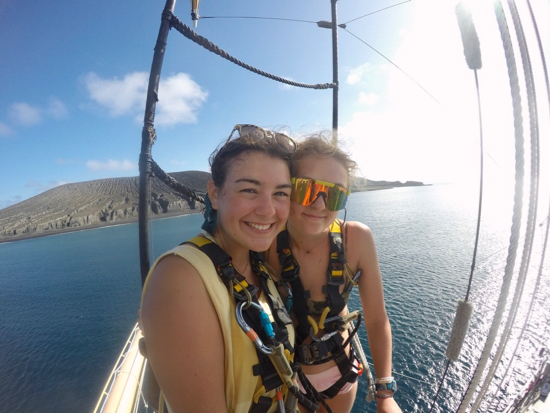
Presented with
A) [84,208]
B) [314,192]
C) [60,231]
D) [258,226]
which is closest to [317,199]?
[314,192]

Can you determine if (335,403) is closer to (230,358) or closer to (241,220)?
(230,358)

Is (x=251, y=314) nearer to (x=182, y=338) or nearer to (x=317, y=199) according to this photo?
(x=182, y=338)

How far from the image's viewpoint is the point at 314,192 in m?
1.77

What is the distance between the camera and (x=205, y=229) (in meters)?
1.53

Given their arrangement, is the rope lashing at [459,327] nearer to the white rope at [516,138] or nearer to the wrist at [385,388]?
the white rope at [516,138]

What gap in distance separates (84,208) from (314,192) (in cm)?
11803

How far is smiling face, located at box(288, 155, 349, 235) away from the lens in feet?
5.95

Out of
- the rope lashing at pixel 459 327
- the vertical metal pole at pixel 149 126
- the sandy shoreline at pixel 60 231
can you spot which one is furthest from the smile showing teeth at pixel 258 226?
the sandy shoreline at pixel 60 231

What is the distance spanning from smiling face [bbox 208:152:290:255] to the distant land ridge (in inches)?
3107

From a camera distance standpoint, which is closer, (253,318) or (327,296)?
(253,318)

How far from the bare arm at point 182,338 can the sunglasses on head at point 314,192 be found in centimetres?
91

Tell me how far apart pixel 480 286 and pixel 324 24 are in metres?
20.1

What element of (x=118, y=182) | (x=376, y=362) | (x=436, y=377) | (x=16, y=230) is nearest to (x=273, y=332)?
(x=376, y=362)

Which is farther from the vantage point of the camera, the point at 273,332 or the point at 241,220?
the point at 241,220
